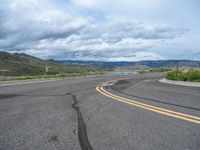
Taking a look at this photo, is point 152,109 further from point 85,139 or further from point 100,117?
point 85,139

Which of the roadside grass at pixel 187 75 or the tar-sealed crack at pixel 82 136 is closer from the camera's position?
the tar-sealed crack at pixel 82 136

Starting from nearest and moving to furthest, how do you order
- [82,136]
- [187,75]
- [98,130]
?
[82,136] → [98,130] → [187,75]

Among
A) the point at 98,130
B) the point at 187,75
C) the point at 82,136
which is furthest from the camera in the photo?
the point at 187,75

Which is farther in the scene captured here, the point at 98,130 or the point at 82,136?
the point at 98,130

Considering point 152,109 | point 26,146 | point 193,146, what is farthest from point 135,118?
point 26,146

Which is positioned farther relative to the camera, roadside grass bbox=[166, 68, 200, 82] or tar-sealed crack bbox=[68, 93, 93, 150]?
roadside grass bbox=[166, 68, 200, 82]

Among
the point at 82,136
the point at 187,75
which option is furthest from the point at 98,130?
the point at 187,75

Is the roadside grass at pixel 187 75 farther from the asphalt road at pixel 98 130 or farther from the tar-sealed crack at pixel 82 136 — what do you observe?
the tar-sealed crack at pixel 82 136

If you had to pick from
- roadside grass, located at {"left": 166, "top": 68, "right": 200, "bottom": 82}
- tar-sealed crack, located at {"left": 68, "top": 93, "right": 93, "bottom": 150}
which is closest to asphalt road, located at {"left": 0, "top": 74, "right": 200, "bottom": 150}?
tar-sealed crack, located at {"left": 68, "top": 93, "right": 93, "bottom": 150}

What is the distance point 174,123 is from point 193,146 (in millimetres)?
1749

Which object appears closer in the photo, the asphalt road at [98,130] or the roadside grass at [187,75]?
the asphalt road at [98,130]

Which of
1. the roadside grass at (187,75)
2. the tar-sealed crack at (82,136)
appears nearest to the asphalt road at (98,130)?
the tar-sealed crack at (82,136)

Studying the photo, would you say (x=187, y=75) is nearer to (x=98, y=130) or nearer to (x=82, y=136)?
(x=98, y=130)

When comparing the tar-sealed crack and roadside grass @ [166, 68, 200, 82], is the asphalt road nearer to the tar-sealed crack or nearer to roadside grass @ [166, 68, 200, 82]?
the tar-sealed crack
